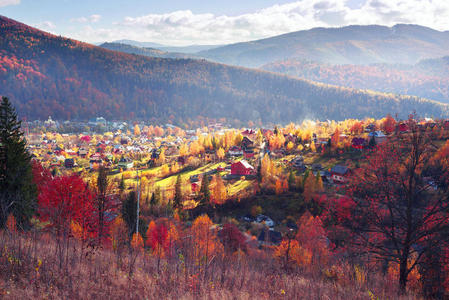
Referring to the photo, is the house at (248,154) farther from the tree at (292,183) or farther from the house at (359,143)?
the tree at (292,183)

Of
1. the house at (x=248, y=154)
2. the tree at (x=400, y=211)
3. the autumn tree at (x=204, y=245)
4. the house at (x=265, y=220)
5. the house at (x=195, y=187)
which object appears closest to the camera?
the tree at (x=400, y=211)

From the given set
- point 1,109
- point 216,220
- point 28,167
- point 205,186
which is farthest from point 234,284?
point 205,186

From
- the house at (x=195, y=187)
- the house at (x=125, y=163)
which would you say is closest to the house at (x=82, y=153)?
the house at (x=125, y=163)

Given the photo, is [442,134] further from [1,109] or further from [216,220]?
[1,109]

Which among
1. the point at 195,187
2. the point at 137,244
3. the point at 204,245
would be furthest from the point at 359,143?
the point at 137,244

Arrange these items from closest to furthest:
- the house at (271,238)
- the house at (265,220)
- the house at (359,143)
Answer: the house at (271,238) < the house at (265,220) < the house at (359,143)

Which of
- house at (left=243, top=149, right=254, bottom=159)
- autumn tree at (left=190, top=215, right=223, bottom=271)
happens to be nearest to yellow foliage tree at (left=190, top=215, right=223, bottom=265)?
autumn tree at (left=190, top=215, right=223, bottom=271)

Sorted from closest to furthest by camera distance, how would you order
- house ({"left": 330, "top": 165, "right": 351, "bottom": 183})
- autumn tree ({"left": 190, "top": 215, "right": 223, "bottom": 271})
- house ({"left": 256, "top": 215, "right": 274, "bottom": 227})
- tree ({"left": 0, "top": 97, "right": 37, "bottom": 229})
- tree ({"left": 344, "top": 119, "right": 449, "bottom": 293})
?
tree ({"left": 344, "top": 119, "right": 449, "bottom": 293}) < autumn tree ({"left": 190, "top": 215, "right": 223, "bottom": 271}) < tree ({"left": 0, "top": 97, "right": 37, "bottom": 229}) < house ({"left": 256, "top": 215, "right": 274, "bottom": 227}) < house ({"left": 330, "top": 165, "right": 351, "bottom": 183})

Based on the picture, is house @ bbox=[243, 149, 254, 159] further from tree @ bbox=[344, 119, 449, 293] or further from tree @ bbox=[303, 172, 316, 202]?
tree @ bbox=[344, 119, 449, 293]
